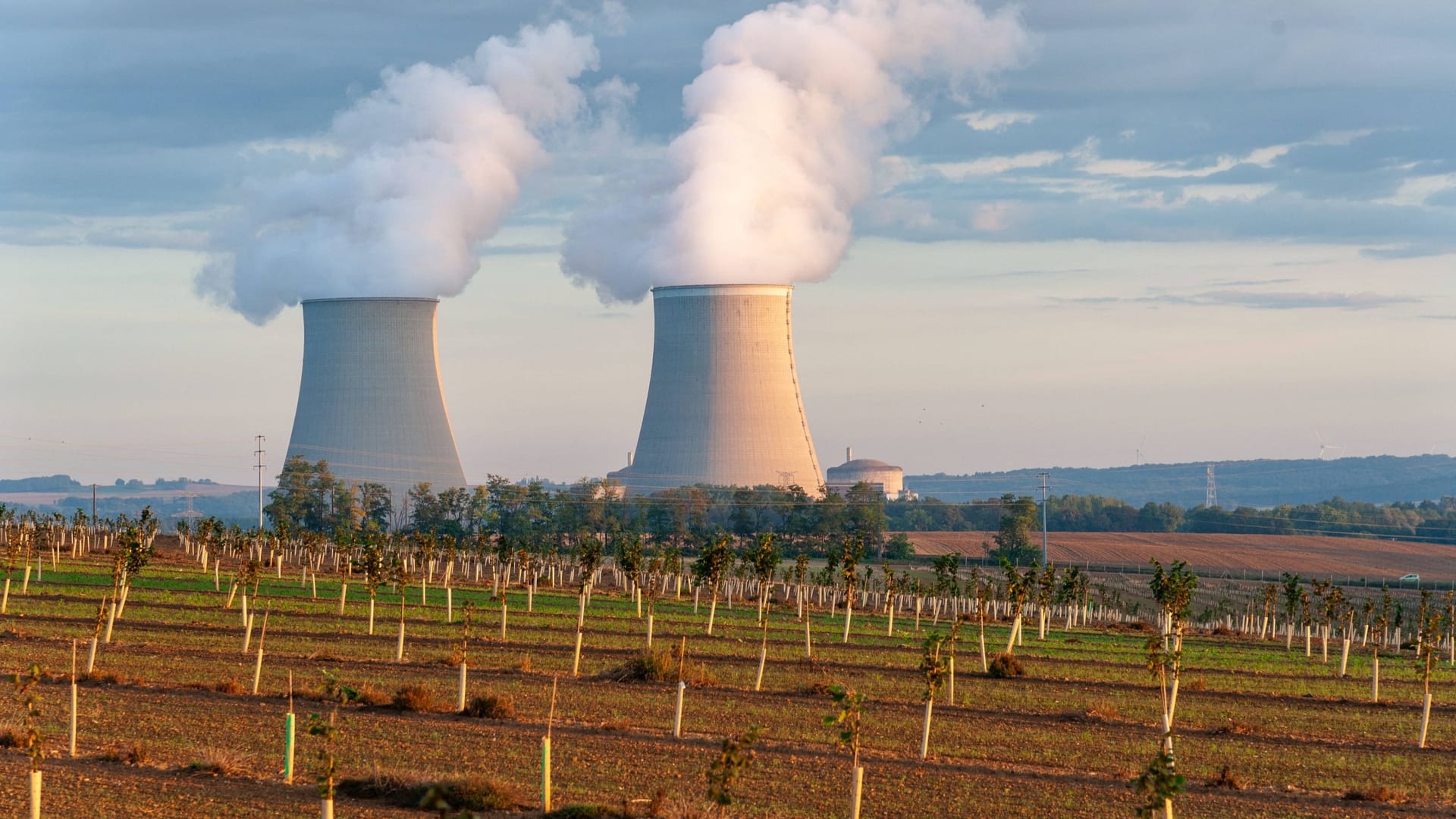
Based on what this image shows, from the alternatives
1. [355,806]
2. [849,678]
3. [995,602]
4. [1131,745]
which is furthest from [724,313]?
[355,806]

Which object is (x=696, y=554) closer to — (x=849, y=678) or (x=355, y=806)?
(x=849, y=678)

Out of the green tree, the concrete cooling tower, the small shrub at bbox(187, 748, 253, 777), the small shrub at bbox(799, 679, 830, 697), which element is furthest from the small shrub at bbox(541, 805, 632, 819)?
the green tree

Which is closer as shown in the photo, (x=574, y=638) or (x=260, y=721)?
(x=260, y=721)

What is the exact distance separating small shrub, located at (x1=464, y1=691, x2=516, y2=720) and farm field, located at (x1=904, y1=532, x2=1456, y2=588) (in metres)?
48.8

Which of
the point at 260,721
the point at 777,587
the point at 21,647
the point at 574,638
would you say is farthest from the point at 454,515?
the point at 260,721

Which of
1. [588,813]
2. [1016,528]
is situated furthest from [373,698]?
[1016,528]

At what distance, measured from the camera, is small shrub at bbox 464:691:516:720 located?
15.7 metres

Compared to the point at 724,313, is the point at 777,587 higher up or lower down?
lower down

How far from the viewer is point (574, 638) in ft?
83.8

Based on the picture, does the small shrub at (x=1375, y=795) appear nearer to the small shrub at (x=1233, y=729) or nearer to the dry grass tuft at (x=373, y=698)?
the small shrub at (x=1233, y=729)

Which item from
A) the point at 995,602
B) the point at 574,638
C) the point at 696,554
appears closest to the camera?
the point at 574,638

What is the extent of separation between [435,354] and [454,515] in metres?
14.5

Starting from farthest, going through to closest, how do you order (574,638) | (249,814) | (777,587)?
(777,587)
(574,638)
(249,814)

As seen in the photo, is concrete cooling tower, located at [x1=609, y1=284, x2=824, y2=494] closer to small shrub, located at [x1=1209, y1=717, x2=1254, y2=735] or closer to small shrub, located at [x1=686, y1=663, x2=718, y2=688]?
small shrub, located at [x1=686, y1=663, x2=718, y2=688]
